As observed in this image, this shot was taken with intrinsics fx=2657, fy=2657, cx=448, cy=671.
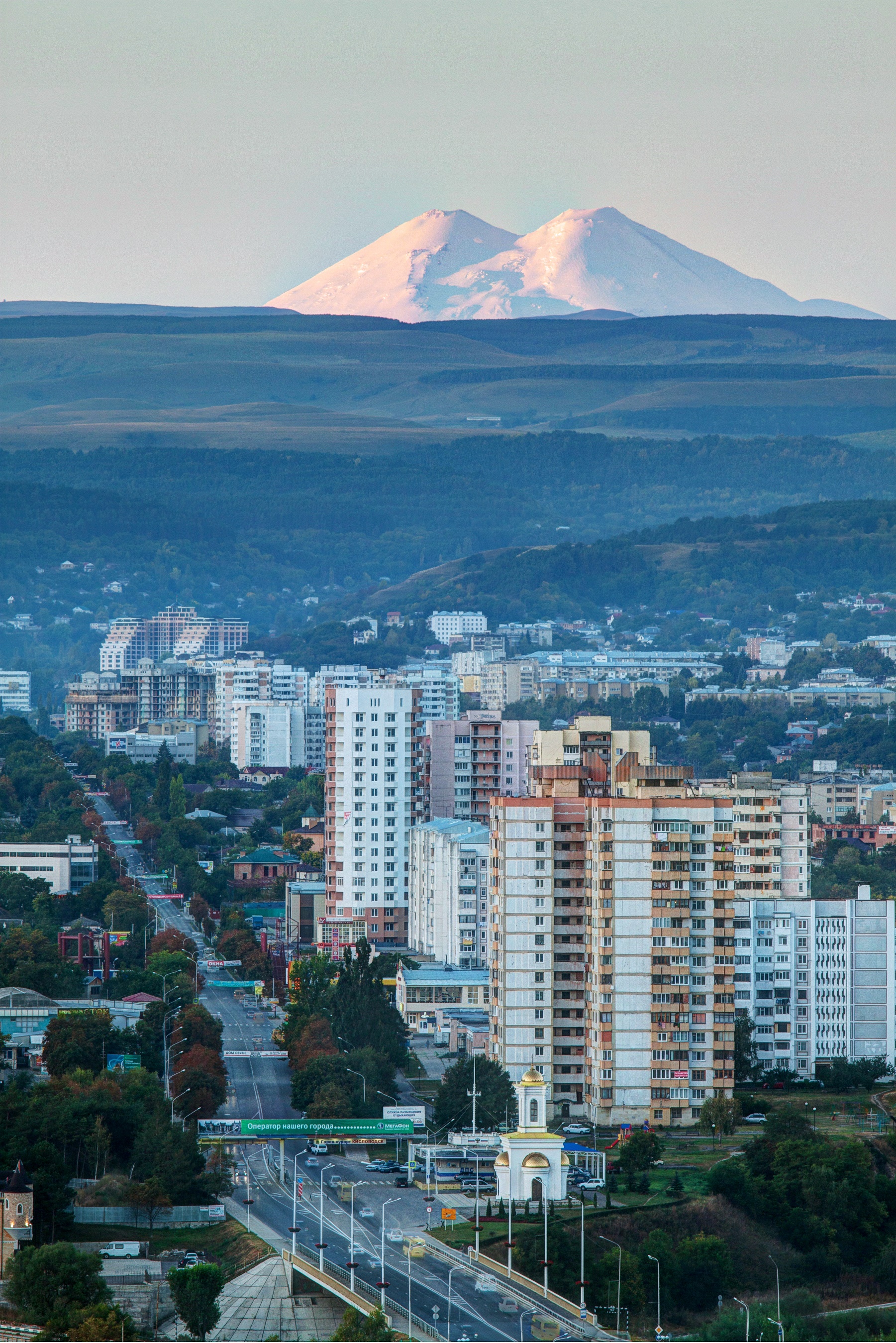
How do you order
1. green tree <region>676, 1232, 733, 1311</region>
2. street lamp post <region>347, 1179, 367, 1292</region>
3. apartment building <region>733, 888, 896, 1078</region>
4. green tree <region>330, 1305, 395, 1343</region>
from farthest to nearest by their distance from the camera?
apartment building <region>733, 888, 896, 1078</region>
green tree <region>676, 1232, 733, 1311</region>
street lamp post <region>347, 1179, 367, 1292</region>
green tree <region>330, 1305, 395, 1343</region>

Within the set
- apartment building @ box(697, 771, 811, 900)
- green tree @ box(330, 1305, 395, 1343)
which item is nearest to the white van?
green tree @ box(330, 1305, 395, 1343)

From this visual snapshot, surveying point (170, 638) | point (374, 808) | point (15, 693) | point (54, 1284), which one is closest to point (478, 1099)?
point (54, 1284)

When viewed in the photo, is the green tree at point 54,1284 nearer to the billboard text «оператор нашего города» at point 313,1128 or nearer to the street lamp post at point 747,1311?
the street lamp post at point 747,1311

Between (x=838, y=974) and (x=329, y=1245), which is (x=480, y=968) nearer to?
(x=838, y=974)

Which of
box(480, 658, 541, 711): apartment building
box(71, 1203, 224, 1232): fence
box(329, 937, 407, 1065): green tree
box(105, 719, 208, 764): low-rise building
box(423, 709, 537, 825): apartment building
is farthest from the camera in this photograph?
box(480, 658, 541, 711): apartment building

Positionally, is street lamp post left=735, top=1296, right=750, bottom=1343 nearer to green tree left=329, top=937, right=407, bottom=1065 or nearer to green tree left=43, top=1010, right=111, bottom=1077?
green tree left=329, top=937, right=407, bottom=1065

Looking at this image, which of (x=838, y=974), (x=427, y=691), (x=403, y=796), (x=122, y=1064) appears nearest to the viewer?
(x=122, y=1064)

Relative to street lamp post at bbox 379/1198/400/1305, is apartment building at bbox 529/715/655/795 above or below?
above

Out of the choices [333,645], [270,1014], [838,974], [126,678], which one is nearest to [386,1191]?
[838,974]

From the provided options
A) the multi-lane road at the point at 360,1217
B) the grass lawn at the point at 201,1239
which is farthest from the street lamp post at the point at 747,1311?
the grass lawn at the point at 201,1239
